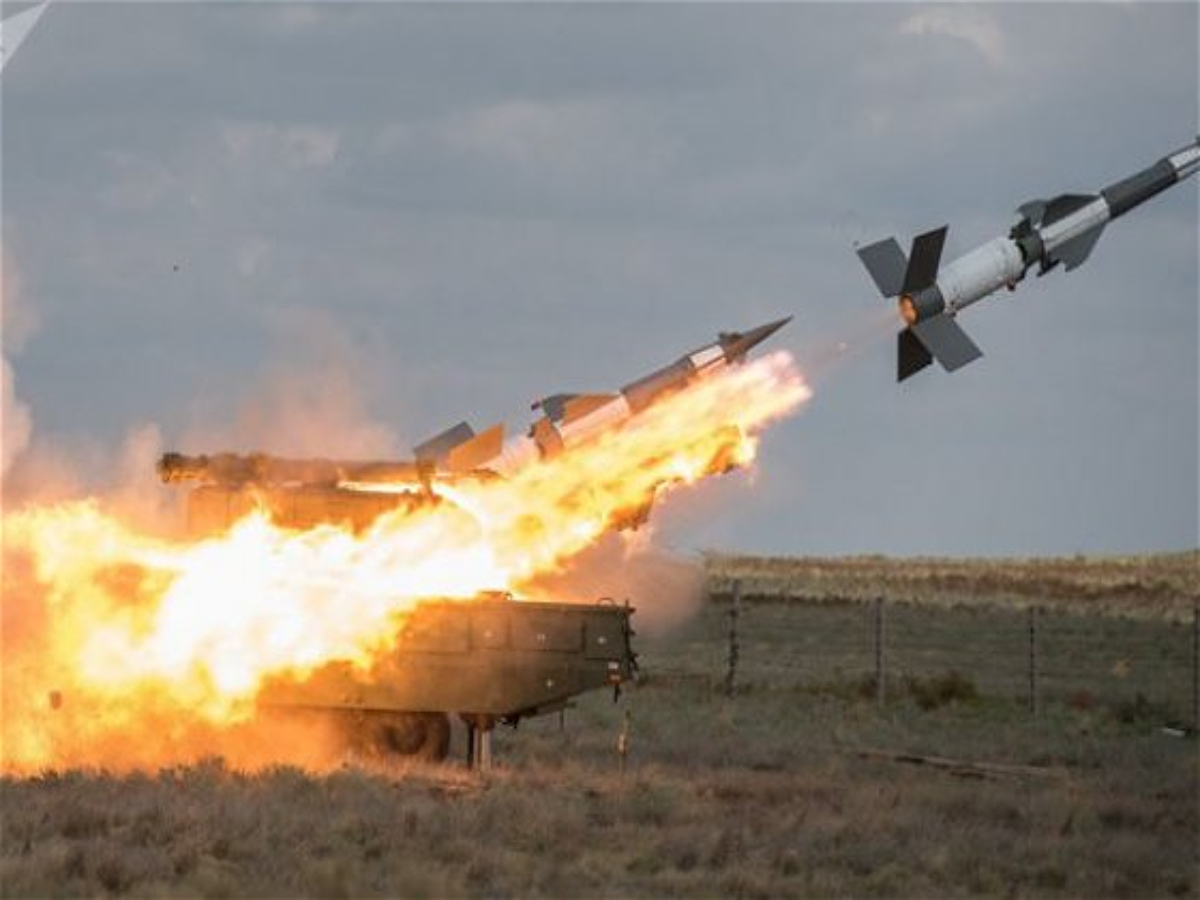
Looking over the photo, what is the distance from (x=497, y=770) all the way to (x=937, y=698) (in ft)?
43.4

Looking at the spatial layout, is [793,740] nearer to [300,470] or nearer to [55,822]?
[300,470]

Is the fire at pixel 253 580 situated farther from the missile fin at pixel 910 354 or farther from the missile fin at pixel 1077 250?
the missile fin at pixel 1077 250

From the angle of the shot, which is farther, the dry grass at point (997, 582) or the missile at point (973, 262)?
the dry grass at point (997, 582)

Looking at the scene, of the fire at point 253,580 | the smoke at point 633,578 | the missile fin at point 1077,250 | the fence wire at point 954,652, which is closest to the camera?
the fire at point 253,580

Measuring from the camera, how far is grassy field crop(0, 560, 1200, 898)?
57.1ft

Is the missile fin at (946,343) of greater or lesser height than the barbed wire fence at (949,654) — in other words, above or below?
above

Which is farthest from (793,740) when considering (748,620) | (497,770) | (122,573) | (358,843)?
(748,620)

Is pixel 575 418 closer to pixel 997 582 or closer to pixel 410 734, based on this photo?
pixel 410 734

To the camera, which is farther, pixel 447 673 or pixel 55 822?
pixel 447 673

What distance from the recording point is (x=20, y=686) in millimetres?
25781

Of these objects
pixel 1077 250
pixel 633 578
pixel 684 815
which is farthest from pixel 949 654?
pixel 684 815

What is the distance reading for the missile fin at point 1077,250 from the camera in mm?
28672

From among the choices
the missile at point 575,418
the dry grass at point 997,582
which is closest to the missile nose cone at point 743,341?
the missile at point 575,418

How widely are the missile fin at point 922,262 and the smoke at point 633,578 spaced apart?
3824mm
